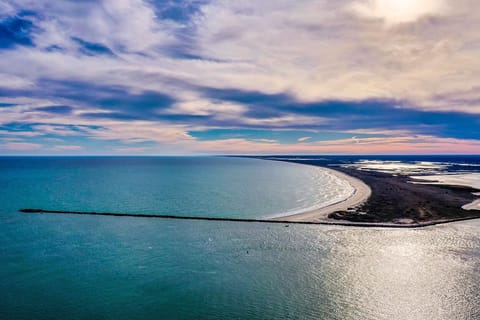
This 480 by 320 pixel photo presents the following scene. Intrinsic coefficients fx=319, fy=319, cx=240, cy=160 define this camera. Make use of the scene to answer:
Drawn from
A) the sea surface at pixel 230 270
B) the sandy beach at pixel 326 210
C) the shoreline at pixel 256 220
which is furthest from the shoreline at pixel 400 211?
the sea surface at pixel 230 270

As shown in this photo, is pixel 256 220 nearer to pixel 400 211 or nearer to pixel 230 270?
pixel 230 270

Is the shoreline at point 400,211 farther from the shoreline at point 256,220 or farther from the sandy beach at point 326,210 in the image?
the shoreline at point 256,220

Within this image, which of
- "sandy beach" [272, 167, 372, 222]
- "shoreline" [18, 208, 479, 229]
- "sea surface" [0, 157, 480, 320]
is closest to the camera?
"sea surface" [0, 157, 480, 320]

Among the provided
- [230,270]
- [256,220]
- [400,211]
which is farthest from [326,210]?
[230,270]

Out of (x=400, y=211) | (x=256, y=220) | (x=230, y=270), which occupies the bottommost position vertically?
(x=230, y=270)

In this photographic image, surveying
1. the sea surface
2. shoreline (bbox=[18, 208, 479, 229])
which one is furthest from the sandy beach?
the sea surface

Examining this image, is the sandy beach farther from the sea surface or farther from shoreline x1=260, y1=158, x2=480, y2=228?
the sea surface

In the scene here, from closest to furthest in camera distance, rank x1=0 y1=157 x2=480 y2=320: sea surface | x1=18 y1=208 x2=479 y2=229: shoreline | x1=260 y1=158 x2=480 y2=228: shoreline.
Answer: x1=0 y1=157 x2=480 y2=320: sea surface → x1=18 y1=208 x2=479 y2=229: shoreline → x1=260 y1=158 x2=480 y2=228: shoreline

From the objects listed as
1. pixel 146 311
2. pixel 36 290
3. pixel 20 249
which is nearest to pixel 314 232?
pixel 146 311

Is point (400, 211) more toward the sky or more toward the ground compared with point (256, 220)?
more toward the sky
